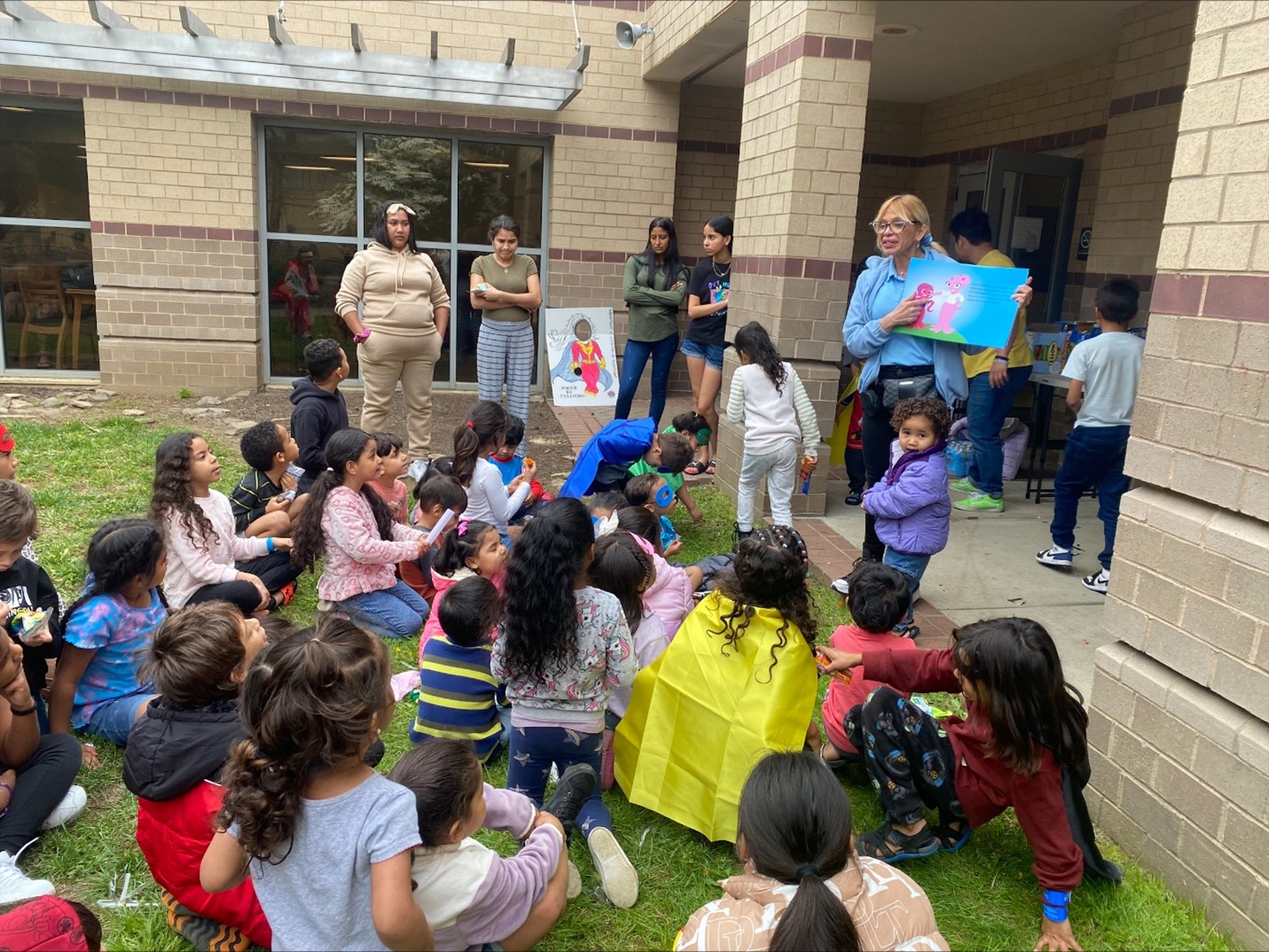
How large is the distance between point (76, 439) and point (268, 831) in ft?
23.2

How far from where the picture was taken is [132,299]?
9.92m

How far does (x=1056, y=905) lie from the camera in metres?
2.55

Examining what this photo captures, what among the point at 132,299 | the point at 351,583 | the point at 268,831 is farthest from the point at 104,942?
the point at 132,299

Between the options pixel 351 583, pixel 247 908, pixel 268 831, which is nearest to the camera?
pixel 268 831

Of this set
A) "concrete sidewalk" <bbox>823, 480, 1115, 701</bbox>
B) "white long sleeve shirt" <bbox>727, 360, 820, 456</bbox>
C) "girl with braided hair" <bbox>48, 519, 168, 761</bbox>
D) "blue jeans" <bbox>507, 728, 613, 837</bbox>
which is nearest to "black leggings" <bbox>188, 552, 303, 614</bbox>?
"girl with braided hair" <bbox>48, 519, 168, 761</bbox>

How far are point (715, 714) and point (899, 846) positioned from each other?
676 mm

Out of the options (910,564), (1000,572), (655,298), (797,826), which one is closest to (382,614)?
(910,564)

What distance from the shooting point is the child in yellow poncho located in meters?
2.85

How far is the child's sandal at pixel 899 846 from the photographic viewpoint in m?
2.82

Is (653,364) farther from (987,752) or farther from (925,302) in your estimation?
(987,752)

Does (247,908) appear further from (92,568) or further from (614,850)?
(92,568)

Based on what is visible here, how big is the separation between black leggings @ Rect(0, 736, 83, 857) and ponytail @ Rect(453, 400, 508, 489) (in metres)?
2.23

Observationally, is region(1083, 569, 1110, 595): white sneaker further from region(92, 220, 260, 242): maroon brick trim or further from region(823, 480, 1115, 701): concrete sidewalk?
region(92, 220, 260, 242): maroon brick trim

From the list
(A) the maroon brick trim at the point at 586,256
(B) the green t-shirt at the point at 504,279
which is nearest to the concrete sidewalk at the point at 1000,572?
(B) the green t-shirt at the point at 504,279
